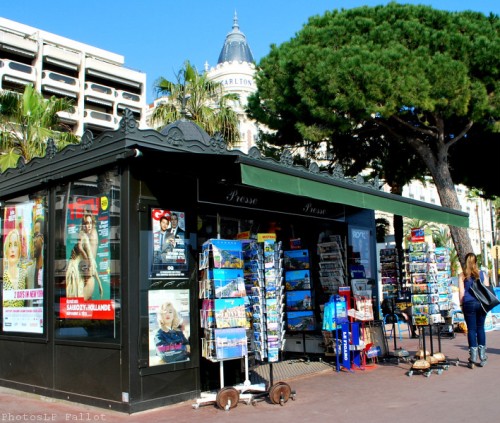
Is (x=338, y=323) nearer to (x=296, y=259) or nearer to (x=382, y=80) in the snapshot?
(x=296, y=259)

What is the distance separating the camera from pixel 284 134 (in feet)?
58.1

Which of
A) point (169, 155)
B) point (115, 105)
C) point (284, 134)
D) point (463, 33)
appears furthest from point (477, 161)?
point (115, 105)

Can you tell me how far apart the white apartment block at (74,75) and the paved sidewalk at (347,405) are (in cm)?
4675

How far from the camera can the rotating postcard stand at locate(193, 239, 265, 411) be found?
6.79m

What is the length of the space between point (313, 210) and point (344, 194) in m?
2.09

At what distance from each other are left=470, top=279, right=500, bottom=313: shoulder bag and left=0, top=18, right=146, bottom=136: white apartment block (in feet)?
154

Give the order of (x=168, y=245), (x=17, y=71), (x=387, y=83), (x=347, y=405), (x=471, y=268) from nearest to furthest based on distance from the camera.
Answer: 1. (x=347, y=405)
2. (x=168, y=245)
3. (x=471, y=268)
4. (x=387, y=83)
5. (x=17, y=71)

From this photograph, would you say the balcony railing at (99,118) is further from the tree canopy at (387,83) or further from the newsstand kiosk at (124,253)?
the newsstand kiosk at (124,253)

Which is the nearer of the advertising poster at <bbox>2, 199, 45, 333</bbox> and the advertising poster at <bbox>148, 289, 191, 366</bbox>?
the advertising poster at <bbox>148, 289, 191, 366</bbox>

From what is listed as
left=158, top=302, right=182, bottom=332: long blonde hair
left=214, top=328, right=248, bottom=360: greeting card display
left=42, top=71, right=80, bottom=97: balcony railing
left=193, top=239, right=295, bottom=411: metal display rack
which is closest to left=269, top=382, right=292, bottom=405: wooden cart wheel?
left=193, top=239, right=295, bottom=411: metal display rack

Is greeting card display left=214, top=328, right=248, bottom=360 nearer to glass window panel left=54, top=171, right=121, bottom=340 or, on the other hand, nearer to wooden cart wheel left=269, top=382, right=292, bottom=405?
wooden cart wheel left=269, top=382, right=292, bottom=405

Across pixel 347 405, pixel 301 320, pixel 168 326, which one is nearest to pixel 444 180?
pixel 301 320

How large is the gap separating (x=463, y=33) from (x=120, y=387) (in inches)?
531

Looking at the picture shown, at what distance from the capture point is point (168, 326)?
6.90 metres
